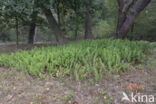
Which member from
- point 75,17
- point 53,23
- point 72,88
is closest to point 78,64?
point 72,88

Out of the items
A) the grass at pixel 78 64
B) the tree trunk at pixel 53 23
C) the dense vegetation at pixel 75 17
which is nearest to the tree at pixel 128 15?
the dense vegetation at pixel 75 17

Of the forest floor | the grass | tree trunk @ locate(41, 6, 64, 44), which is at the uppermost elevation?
tree trunk @ locate(41, 6, 64, 44)

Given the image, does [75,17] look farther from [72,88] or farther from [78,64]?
[72,88]

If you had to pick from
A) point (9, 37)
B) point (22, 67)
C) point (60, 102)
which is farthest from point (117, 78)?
point (9, 37)

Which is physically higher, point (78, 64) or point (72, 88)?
point (78, 64)

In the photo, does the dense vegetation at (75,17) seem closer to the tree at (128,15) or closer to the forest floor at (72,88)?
the tree at (128,15)

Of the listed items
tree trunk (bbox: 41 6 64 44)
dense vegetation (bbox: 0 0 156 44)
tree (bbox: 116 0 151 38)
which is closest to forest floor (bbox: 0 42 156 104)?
tree (bbox: 116 0 151 38)

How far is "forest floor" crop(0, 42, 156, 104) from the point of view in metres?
2.27

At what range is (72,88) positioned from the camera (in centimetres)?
259

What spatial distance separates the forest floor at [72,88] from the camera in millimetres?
2270

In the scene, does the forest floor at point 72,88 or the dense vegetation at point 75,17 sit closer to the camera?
the forest floor at point 72,88

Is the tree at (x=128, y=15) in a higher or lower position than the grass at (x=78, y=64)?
higher

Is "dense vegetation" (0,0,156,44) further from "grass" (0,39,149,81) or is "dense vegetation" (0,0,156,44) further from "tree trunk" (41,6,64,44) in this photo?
"grass" (0,39,149,81)

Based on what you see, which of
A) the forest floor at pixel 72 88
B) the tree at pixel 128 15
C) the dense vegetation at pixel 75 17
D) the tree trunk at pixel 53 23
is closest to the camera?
the forest floor at pixel 72 88
